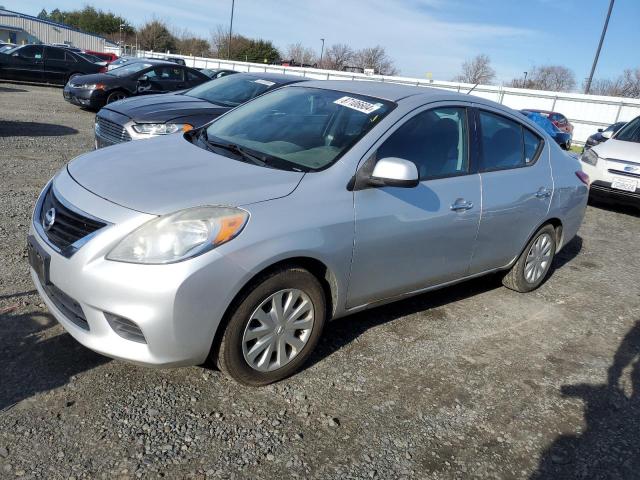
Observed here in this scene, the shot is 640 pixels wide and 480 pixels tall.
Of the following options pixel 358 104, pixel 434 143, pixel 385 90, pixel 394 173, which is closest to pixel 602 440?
pixel 394 173

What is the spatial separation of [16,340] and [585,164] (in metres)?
8.55

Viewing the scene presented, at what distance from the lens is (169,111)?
690 cm

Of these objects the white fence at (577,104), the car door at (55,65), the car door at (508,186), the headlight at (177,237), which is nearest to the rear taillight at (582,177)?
the car door at (508,186)

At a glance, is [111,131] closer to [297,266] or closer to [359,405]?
[297,266]

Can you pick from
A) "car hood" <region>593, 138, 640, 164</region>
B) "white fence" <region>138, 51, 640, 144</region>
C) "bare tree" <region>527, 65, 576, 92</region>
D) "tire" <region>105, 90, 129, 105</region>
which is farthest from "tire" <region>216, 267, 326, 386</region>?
"bare tree" <region>527, 65, 576, 92</region>

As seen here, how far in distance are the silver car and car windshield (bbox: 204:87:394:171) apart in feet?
0.05

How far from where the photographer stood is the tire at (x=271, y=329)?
2.79 meters

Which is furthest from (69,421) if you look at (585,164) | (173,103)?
(585,164)

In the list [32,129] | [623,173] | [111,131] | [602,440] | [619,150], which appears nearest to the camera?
[602,440]

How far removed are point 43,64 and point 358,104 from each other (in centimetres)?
1932

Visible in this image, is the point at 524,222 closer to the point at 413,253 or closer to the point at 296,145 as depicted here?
the point at 413,253

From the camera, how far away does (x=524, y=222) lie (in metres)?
4.45

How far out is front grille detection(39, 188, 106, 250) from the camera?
2.67m

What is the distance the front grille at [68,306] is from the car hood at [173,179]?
54cm
